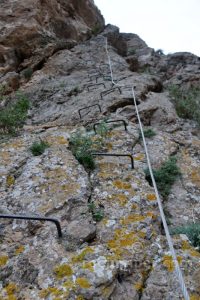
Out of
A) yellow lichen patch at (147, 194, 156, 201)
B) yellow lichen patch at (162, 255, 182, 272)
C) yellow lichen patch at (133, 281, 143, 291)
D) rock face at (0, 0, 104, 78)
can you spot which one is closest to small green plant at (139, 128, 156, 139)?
yellow lichen patch at (147, 194, 156, 201)

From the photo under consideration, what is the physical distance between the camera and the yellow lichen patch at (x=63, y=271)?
3.39 m

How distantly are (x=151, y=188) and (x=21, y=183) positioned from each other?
207 cm

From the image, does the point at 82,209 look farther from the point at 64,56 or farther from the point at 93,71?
the point at 64,56

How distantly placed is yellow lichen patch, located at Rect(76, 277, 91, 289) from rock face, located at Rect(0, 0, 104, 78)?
12.2 metres

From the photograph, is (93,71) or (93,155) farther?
(93,71)

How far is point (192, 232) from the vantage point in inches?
161

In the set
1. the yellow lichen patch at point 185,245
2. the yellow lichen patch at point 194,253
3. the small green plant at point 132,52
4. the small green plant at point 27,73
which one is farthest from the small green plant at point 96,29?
the yellow lichen patch at point 194,253

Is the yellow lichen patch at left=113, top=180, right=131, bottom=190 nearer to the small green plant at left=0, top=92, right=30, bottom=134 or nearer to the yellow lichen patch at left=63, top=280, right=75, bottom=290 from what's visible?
the yellow lichen patch at left=63, top=280, right=75, bottom=290

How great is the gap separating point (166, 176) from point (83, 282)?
286 cm

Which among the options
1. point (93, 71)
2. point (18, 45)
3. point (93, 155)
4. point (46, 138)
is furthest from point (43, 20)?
point (93, 155)

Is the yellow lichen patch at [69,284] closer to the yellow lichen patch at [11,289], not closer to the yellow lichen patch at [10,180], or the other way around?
the yellow lichen patch at [11,289]

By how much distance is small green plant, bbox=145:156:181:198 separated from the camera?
5.34 metres

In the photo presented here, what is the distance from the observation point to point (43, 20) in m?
16.5

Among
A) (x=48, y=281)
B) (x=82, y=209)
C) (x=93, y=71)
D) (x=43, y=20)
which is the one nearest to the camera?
(x=48, y=281)
